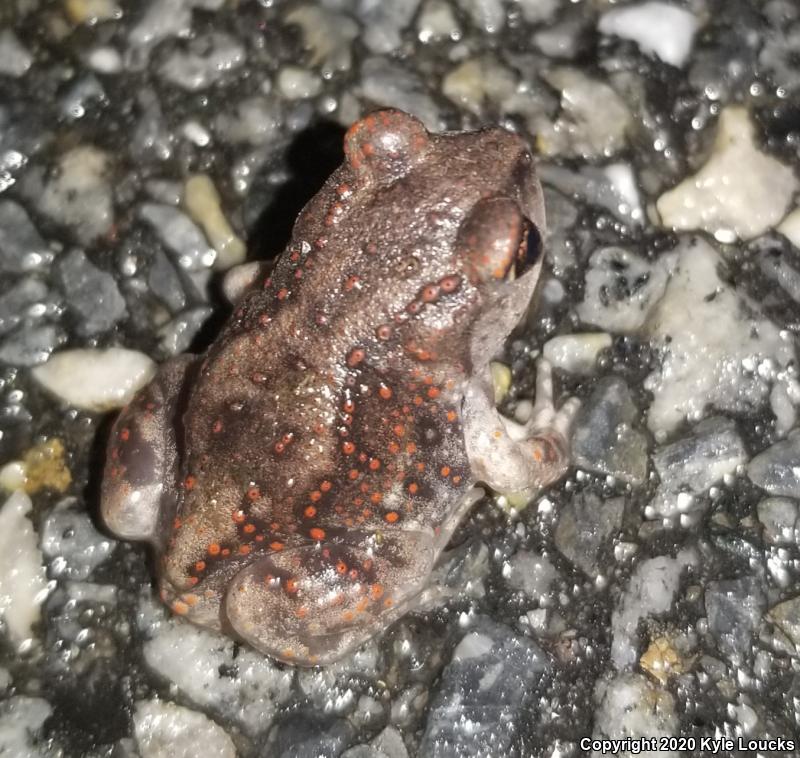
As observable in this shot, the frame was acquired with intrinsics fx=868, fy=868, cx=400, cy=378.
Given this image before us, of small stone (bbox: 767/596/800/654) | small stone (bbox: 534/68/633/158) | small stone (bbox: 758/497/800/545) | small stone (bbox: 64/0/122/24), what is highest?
small stone (bbox: 64/0/122/24)

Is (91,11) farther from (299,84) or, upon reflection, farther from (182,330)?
(182,330)

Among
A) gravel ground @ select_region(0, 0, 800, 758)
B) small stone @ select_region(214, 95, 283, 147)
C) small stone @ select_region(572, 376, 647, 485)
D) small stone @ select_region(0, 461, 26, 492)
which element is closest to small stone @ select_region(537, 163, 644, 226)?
gravel ground @ select_region(0, 0, 800, 758)

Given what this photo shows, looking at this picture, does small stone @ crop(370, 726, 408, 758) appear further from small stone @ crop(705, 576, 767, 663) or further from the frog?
small stone @ crop(705, 576, 767, 663)

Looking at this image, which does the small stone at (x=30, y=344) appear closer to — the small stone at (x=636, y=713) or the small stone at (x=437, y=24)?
the small stone at (x=437, y=24)

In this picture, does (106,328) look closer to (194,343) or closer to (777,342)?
(194,343)

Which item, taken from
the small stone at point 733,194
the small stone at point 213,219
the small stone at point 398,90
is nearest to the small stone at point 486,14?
the small stone at point 398,90

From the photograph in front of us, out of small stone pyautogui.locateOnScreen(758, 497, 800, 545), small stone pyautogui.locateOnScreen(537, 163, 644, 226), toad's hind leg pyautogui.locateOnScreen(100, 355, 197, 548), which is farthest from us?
small stone pyautogui.locateOnScreen(537, 163, 644, 226)
